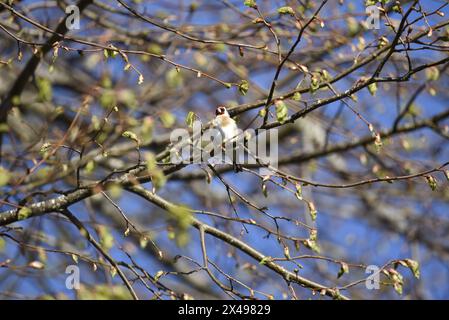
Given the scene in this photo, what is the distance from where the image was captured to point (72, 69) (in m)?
6.86

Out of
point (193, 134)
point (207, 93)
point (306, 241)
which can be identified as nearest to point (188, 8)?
point (207, 93)

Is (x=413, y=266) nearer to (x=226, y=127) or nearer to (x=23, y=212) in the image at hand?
(x=226, y=127)

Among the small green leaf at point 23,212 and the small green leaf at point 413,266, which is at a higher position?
the small green leaf at point 23,212

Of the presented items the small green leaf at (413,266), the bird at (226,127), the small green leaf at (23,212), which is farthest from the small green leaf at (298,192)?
the small green leaf at (23,212)

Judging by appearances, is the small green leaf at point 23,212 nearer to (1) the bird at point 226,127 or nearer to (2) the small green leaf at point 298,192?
(1) the bird at point 226,127

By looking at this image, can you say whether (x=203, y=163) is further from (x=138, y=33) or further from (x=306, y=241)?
(x=138, y=33)

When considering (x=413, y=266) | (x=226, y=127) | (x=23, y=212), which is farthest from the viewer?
(x=226, y=127)

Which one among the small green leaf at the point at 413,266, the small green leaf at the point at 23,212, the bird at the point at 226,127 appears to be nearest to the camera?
the small green leaf at the point at 23,212

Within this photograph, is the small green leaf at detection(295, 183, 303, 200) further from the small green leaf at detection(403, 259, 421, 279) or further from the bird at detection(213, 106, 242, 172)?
the small green leaf at detection(403, 259, 421, 279)

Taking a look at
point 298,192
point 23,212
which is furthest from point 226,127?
point 23,212

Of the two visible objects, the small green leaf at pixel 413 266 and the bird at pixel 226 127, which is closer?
the small green leaf at pixel 413 266

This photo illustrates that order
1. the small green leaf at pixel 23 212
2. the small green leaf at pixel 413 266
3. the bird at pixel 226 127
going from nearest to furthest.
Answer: the small green leaf at pixel 23 212 < the small green leaf at pixel 413 266 < the bird at pixel 226 127

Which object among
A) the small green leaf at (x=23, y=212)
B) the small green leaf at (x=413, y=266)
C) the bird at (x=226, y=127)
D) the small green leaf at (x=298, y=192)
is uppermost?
the bird at (x=226, y=127)
